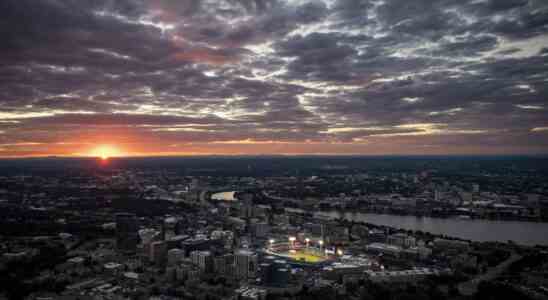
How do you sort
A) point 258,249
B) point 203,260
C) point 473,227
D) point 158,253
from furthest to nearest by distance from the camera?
point 473,227
point 258,249
point 158,253
point 203,260

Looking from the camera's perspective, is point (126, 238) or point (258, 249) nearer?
point (258, 249)

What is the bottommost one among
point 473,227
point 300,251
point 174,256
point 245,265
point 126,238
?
point 300,251

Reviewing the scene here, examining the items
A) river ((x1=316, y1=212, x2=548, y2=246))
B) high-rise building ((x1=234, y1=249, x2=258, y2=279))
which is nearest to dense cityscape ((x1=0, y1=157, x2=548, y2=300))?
high-rise building ((x1=234, y1=249, x2=258, y2=279))

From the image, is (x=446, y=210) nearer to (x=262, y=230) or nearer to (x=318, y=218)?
(x=318, y=218)

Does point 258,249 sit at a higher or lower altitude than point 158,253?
lower

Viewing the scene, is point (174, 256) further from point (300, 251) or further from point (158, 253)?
point (300, 251)

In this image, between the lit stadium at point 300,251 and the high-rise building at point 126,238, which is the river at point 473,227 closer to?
the lit stadium at point 300,251

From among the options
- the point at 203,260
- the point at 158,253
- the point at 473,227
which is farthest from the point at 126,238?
the point at 473,227
